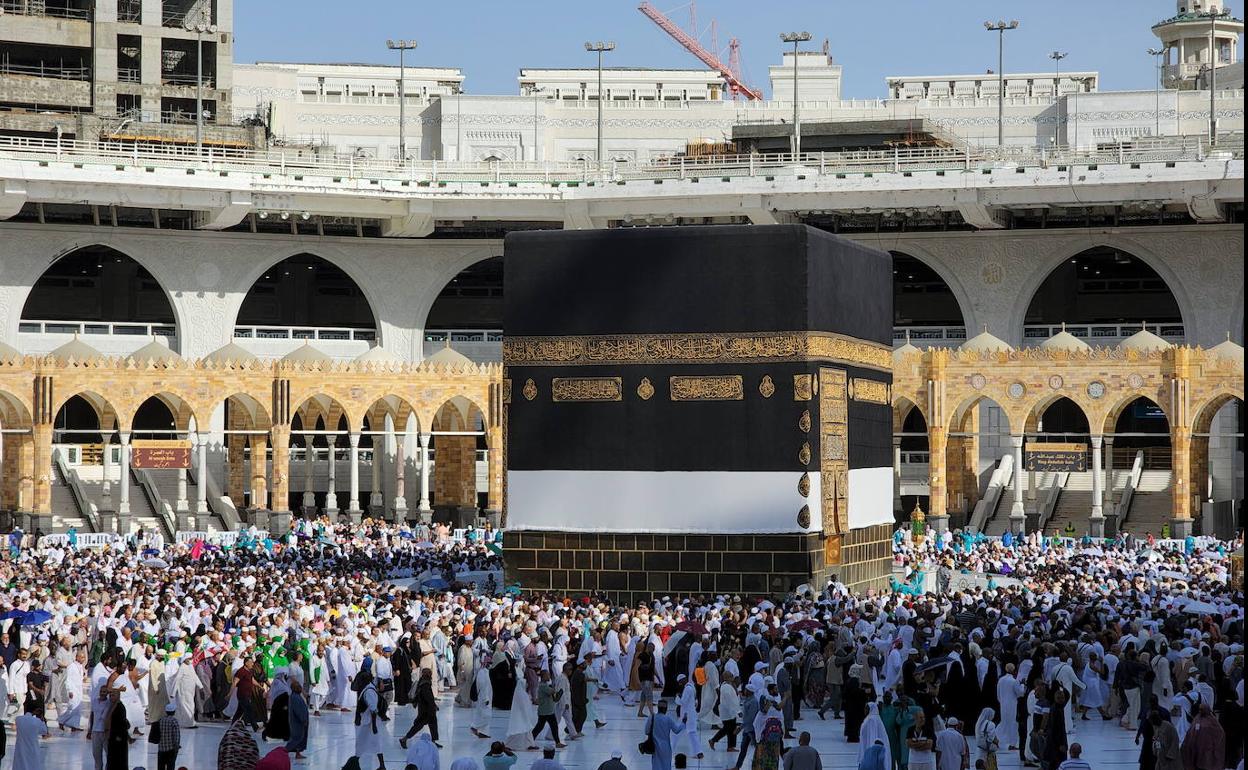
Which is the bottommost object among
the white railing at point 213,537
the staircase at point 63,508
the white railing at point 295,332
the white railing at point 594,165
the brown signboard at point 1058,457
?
the white railing at point 213,537

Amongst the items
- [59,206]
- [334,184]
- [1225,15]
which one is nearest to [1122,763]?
[334,184]

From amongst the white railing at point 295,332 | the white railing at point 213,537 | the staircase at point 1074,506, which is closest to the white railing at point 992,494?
the staircase at point 1074,506

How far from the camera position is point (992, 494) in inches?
1511

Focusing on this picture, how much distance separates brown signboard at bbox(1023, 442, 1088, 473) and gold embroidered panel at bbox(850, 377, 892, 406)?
772 cm

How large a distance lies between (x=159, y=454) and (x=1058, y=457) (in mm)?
17061

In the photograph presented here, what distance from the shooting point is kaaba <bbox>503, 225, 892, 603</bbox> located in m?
22.6

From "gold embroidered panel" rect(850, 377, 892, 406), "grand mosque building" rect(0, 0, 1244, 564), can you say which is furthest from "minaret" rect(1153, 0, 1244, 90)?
"gold embroidered panel" rect(850, 377, 892, 406)

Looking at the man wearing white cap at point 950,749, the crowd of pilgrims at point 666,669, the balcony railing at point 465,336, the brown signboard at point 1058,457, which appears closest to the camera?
the man wearing white cap at point 950,749

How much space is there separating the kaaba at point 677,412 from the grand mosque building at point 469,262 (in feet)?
33.3

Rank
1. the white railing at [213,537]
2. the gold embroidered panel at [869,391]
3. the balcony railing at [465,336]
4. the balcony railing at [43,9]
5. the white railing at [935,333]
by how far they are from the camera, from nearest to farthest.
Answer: the gold embroidered panel at [869,391] < the white railing at [213,537] < the white railing at [935,333] < the balcony railing at [465,336] < the balcony railing at [43,9]

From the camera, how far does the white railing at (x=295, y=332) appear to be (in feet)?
145

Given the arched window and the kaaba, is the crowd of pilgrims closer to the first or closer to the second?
the kaaba

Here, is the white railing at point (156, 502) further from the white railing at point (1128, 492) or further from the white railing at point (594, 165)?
the white railing at point (1128, 492)

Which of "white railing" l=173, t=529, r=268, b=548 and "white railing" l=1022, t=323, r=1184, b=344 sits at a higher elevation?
"white railing" l=1022, t=323, r=1184, b=344
